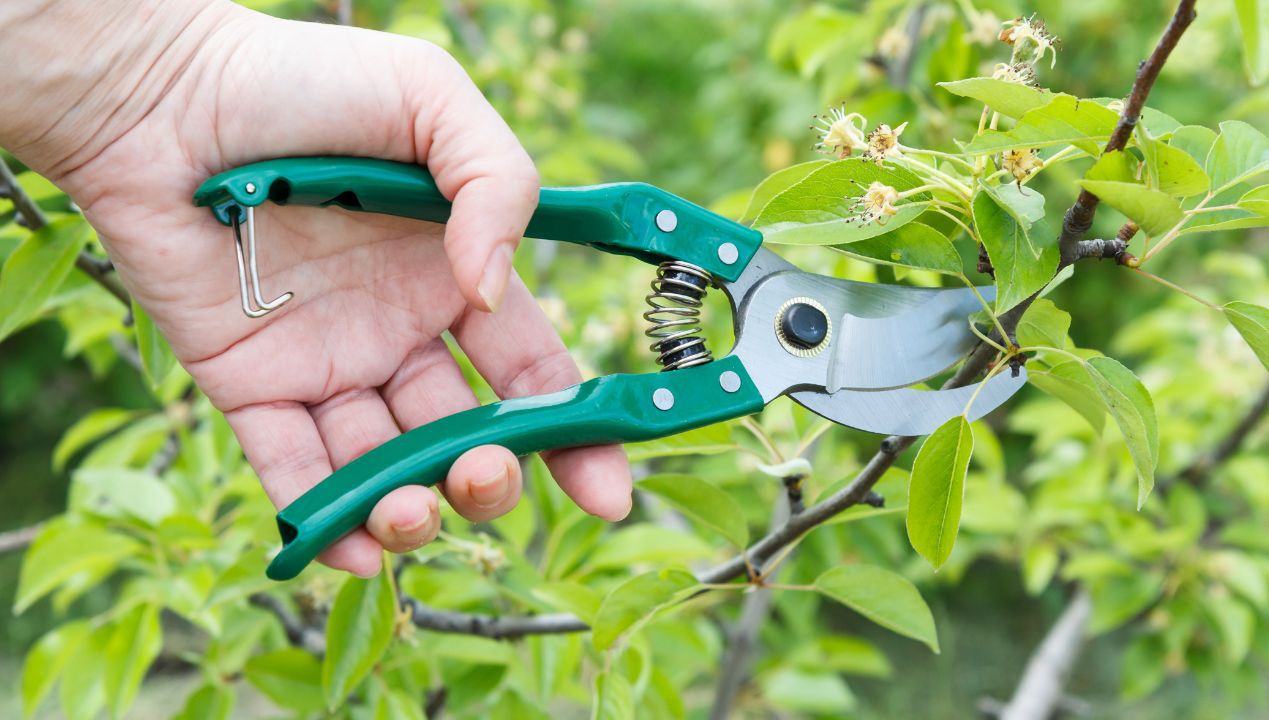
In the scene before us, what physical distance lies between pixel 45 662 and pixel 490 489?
0.94 metres

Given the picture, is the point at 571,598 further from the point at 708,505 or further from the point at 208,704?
the point at 208,704

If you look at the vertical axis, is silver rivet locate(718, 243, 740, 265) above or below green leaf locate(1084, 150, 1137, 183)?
below

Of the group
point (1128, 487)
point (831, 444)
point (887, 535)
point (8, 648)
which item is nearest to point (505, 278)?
point (831, 444)

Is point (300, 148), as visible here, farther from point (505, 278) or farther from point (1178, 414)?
point (1178, 414)

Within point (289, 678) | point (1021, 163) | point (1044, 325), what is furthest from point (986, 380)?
point (289, 678)

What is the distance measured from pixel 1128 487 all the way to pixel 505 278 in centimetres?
154

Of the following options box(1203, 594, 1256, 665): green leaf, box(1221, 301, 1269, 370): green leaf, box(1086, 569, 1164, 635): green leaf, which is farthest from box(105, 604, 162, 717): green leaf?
box(1203, 594, 1256, 665): green leaf

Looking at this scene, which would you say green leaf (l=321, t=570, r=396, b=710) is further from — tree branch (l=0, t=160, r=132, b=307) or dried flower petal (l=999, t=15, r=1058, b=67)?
dried flower petal (l=999, t=15, r=1058, b=67)

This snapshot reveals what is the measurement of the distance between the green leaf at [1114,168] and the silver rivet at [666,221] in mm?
358

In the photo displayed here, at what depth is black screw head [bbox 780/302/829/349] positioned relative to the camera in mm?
982

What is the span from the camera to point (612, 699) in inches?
39.5

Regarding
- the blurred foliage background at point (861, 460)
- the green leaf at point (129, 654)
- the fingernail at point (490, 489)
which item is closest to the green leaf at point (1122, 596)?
the blurred foliage background at point (861, 460)

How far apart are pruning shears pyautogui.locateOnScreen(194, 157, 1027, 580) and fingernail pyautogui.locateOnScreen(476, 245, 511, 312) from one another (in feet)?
0.30

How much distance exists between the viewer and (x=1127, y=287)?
10.6ft
